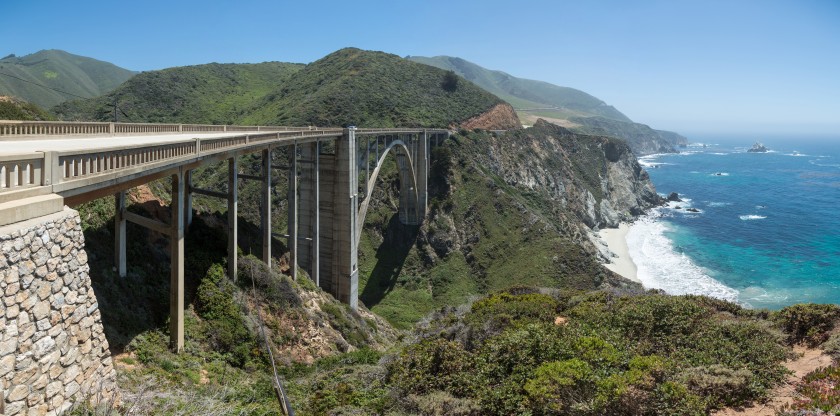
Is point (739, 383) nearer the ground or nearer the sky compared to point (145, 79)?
nearer the ground

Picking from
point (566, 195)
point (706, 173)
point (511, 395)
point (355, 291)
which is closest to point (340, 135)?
point (355, 291)

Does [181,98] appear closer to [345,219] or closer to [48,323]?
[345,219]

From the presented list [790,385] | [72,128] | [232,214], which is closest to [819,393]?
[790,385]

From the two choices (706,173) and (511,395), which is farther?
(706,173)

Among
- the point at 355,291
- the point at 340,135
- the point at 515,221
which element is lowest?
the point at 355,291

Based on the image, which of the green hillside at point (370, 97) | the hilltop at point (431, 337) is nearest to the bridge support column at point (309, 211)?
the hilltop at point (431, 337)

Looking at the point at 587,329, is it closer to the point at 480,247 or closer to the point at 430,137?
the point at 480,247

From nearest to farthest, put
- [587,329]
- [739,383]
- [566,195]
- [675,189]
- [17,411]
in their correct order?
[17,411]
[739,383]
[587,329]
[566,195]
[675,189]
